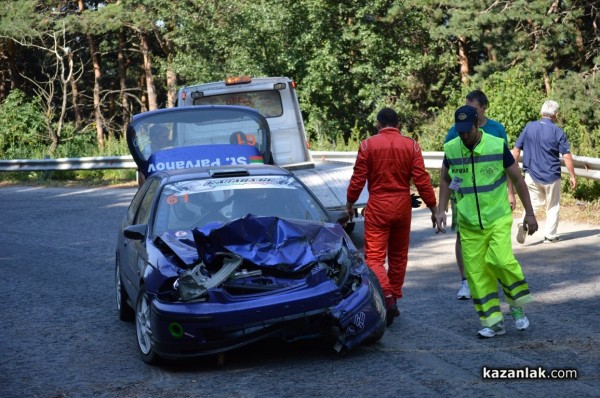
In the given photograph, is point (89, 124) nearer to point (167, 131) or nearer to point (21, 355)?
point (167, 131)

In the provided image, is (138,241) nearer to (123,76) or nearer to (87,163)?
(87,163)

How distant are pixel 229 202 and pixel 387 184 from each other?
1.35m

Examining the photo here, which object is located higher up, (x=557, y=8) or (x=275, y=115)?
(x=557, y=8)

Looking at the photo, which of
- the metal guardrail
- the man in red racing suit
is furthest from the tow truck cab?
the man in red racing suit

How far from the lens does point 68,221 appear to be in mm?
17375

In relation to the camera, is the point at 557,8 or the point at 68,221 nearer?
the point at 68,221

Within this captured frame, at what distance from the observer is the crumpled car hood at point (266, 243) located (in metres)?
7.17

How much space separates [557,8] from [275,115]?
56.6 feet

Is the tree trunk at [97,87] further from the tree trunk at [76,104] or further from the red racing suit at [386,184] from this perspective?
the red racing suit at [386,184]

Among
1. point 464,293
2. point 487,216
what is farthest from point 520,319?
point 464,293

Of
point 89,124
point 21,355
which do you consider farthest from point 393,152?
point 89,124

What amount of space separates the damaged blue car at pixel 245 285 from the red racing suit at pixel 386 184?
0.44m

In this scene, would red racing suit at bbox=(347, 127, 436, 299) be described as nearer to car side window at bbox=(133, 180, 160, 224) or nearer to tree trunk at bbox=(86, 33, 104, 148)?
car side window at bbox=(133, 180, 160, 224)

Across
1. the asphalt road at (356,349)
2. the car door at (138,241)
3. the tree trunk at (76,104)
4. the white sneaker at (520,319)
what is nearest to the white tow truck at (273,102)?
the asphalt road at (356,349)
